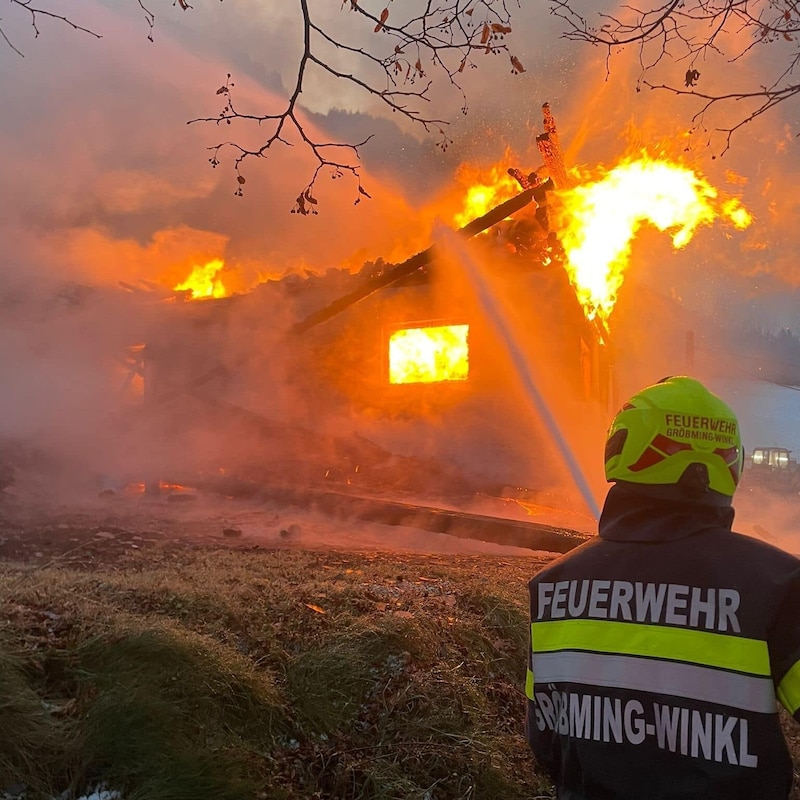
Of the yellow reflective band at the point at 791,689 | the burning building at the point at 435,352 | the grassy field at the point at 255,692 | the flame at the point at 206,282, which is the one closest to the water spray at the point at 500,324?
the burning building at the point at 435,352

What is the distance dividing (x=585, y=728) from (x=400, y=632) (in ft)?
6.98

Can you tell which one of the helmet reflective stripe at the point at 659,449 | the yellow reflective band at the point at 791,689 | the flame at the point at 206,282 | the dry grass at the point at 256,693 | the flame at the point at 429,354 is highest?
the flame at the point at 206,282

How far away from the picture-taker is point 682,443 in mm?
1575

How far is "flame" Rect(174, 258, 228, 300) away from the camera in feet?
70.3

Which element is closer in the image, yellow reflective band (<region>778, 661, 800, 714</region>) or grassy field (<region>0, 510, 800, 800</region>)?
yellow reflective band (<region>778, 661, 800, 714</region>)

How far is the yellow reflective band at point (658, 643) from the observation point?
138 centimetres

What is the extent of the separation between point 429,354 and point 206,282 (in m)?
8.98

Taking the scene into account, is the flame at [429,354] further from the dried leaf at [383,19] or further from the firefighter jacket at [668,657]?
the firefighter jacket at [668,657]

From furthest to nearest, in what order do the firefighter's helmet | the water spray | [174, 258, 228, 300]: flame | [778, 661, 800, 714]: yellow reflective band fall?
[174, 258, 228, 300]: flame
the water spray
the firefighter's helmet
[778, 661, 800, 714]: yellow reflective band

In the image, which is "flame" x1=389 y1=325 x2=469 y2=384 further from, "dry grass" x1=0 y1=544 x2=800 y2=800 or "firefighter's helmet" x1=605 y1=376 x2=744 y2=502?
"firefighter's helmet" x1=605 y1=376 x2=744 y2=502

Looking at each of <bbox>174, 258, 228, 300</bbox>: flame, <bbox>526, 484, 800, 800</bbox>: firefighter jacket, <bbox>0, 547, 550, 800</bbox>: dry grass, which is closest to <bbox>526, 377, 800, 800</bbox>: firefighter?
<bbox>526, 484, 800, 800</bbox>: firefighter jacket

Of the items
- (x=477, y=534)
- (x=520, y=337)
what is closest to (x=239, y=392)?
(x=520, y=337)

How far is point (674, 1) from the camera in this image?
3.53 m

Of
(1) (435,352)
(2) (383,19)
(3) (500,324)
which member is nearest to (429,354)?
(1) (435,352)
